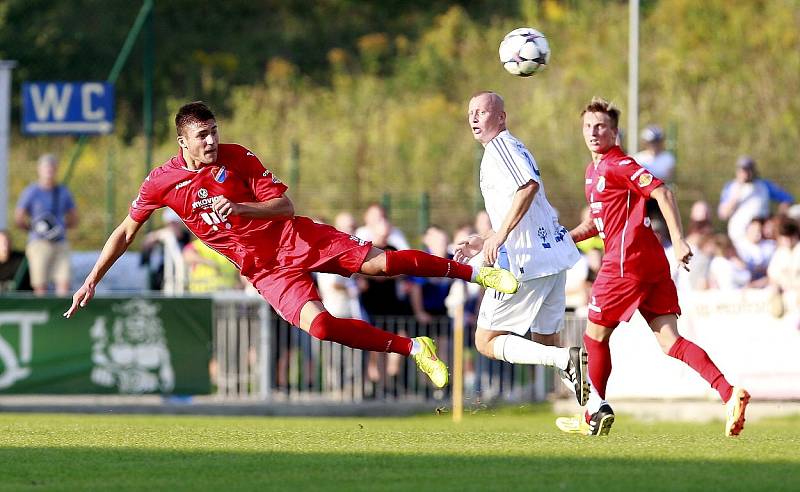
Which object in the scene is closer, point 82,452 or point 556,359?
point 82,452

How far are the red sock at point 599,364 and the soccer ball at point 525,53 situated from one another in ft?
7.40

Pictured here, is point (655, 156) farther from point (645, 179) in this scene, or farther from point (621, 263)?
point (645, 179)

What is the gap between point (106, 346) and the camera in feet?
57.9

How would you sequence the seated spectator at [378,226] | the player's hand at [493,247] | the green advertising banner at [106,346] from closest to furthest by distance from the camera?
the player's hand at [493,247] → the green advertising banner at [106,346] → the seated spectator at [378,226]

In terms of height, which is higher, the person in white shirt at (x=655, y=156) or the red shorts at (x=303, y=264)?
the person in white shirt at (x=655, y=156)

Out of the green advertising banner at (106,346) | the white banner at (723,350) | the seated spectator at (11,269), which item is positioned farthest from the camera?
the seated spectator at (11,269)

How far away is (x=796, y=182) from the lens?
2439 centimetres

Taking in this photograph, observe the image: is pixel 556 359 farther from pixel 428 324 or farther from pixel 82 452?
pixel 428 324

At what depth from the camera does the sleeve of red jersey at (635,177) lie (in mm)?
10258

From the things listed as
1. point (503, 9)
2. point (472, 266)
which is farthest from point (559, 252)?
point (503, 9)

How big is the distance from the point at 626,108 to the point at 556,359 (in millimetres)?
21600

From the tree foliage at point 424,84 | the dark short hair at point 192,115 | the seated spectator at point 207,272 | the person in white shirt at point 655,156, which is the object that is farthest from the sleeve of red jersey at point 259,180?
the tree foliage at point 424,84

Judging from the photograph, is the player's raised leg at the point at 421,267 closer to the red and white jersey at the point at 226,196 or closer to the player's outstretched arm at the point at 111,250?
the red and white jersey at the point at 226,196

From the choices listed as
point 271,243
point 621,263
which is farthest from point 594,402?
point 271,243
